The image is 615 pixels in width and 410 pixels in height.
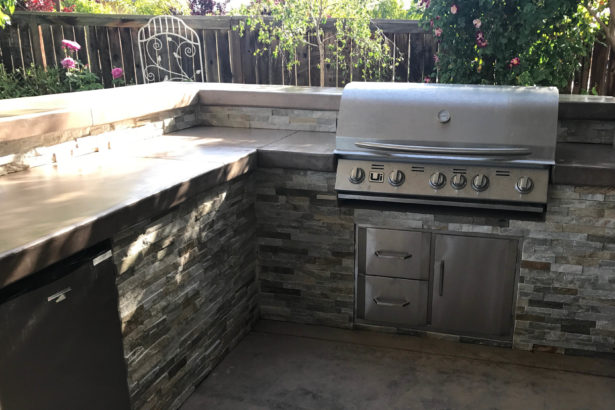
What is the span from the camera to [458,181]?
2.62 metres

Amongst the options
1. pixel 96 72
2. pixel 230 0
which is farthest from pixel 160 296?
pixel 230 0

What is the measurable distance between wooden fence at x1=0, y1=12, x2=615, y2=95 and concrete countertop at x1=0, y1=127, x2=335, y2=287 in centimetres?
224

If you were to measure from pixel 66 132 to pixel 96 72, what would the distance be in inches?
160

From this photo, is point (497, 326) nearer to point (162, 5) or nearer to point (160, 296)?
point (160, 296)

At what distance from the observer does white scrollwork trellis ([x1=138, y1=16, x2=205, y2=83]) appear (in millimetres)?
5912

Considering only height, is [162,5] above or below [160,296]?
above

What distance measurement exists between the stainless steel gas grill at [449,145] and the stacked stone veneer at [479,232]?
0.12 metres

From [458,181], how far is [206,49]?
156 inches

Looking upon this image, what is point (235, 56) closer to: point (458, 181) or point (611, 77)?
point (611, 77)

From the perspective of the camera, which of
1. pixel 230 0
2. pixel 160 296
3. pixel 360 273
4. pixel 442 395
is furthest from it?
pixel 230 0

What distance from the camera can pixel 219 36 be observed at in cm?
584

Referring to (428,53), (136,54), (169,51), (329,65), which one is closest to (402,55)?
(428,53)

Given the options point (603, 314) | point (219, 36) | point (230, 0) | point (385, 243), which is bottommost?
point (603, 314)

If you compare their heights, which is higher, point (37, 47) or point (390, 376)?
point (37, 47)
